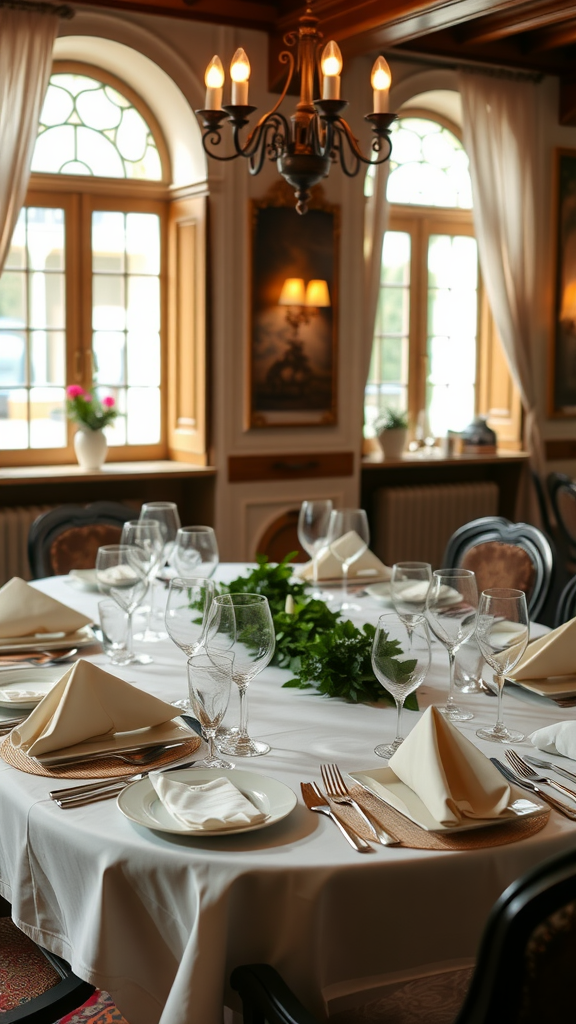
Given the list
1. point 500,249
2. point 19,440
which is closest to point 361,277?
point 500,249

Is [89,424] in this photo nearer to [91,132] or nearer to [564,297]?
[91,132]

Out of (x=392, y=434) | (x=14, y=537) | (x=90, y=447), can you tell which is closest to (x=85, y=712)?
(x=14, y=537)

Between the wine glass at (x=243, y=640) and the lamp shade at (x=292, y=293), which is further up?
the lamp shade at (x=292, y=293)

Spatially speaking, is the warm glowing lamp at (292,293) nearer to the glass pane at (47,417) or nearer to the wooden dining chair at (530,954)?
the glass pane at (47,417)

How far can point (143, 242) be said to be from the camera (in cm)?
491

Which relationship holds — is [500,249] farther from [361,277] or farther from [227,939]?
[227,939]

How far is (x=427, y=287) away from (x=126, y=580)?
4140 millimetres

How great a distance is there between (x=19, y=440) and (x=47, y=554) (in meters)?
1.77

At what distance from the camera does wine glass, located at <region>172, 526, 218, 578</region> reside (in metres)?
2.27

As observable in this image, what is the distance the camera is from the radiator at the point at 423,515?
5.37 m

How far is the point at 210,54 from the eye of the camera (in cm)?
Answer: 462

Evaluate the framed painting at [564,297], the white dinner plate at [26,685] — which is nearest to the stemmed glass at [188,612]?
the white dinner plate at [26,685]

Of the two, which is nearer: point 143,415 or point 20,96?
point 20,96

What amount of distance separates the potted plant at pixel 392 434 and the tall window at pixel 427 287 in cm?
25
